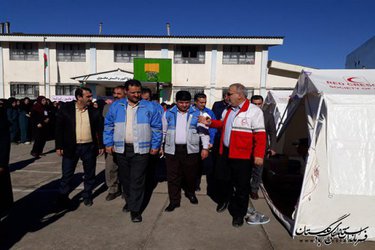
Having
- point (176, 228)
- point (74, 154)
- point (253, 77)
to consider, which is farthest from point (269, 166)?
point (253, 77)

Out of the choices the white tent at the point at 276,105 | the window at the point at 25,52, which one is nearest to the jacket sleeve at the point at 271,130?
the white tent at the point at 276,105

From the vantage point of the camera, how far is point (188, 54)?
17969 mm

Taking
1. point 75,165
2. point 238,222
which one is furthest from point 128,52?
point 238,222

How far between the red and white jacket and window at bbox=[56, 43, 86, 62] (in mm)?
17557

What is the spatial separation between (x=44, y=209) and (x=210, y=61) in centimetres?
1542

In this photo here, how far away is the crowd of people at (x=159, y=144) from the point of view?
3.45 metres

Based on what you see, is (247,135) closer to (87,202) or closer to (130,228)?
(130,228)

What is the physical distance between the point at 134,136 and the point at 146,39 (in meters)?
15.4

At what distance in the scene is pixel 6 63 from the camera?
18.3 metres

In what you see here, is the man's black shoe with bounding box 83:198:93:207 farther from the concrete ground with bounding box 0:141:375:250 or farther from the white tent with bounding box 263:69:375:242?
the white tent with bounding box 263:69:375:242

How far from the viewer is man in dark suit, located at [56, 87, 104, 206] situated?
3.91 metres

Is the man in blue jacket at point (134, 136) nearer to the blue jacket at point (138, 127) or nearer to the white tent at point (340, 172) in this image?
the blue jacket at point (138, 127)

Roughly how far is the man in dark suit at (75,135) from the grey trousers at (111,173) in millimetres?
367

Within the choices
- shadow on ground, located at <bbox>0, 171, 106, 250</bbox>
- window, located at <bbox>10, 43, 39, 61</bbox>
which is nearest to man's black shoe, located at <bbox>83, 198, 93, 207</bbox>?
shadow on ground, located at <bbox>0, 171, 106, 250</bbox>
